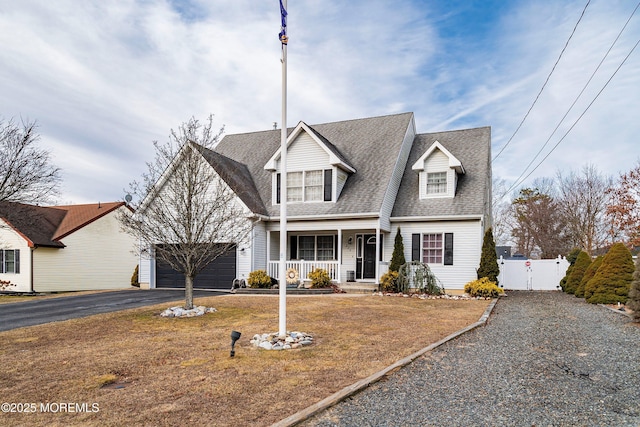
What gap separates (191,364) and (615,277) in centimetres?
1337

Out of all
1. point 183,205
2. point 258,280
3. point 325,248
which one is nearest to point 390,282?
point 325,248

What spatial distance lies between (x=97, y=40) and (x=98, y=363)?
1068cm

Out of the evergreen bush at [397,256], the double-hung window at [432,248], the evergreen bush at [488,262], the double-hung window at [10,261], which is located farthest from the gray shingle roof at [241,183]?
the double-hung window at [10,261]

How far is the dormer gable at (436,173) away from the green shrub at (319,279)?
589cm

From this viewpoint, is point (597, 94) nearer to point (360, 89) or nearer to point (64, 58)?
point (360, 89)

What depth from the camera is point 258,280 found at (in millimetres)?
17297

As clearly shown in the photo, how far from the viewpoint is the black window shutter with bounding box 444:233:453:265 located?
17.6 metres

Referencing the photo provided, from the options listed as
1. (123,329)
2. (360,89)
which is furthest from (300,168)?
(123,329)

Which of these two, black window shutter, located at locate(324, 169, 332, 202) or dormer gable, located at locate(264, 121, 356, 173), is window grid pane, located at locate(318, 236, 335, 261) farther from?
dormer gable, located at locate(264, 121, 356, 173)

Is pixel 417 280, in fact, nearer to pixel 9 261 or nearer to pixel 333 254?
pixel 333 254

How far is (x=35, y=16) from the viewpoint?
11.8 m

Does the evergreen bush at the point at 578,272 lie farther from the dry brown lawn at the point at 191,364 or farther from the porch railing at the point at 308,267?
the porch railing at the point at 308,267

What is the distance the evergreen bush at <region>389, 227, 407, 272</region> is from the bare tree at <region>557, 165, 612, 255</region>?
23239 millimetres

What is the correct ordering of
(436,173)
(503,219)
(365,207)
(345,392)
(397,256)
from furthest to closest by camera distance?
(503,219) < (436,173) < (397,256) < (365,207) < (345,392)
